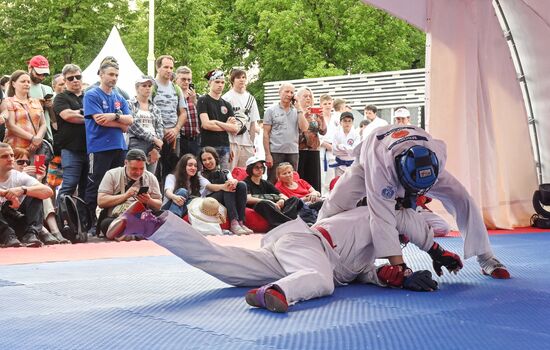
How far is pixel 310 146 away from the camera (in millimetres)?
10867

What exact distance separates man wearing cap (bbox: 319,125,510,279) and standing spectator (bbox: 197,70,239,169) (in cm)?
471

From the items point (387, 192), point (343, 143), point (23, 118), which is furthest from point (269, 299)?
point (343, 143)

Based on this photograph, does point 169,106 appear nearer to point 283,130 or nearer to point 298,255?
point 283,130

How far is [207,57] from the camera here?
26969mm

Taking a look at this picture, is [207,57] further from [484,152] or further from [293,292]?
[293,292]

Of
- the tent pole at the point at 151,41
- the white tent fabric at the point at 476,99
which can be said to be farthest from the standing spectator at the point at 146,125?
the tent pole at the point at 151,41

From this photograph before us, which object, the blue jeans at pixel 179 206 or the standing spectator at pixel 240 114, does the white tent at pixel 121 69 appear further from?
the blue jeans at pixel 179 206

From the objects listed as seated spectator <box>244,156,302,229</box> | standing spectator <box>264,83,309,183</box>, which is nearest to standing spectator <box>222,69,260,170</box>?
standing spectator <box>264,83,309,183</box>

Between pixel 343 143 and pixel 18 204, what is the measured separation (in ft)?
17.1

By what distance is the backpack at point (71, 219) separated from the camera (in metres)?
8.12

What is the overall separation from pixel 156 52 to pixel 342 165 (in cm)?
1633

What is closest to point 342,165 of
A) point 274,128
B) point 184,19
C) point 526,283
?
point 274,128

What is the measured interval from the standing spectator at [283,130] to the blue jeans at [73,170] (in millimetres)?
2628

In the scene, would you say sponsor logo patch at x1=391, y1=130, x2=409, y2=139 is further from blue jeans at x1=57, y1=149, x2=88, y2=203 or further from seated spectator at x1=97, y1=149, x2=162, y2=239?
blue jeans at x1=57, y1=149, x2=88, y2=203
